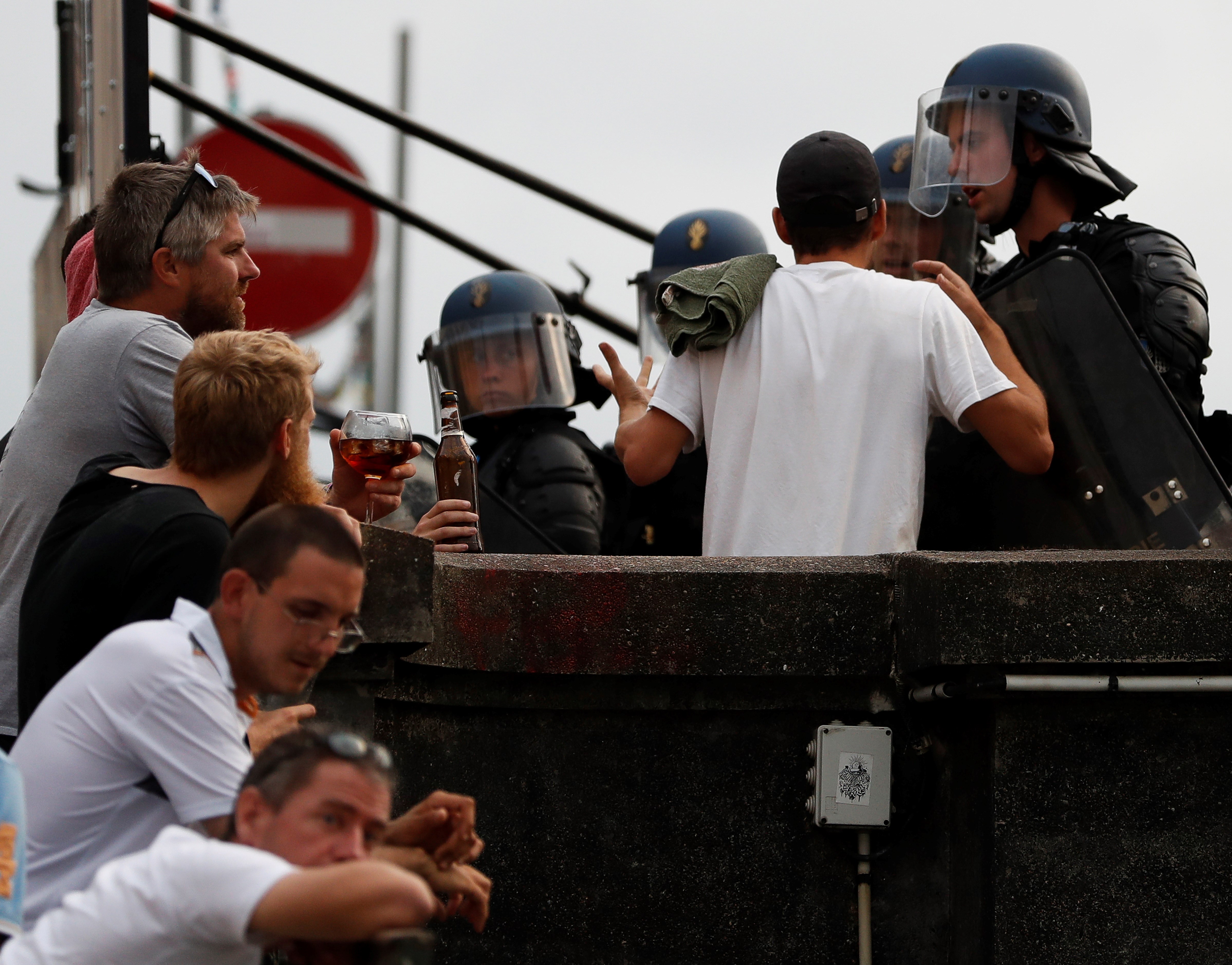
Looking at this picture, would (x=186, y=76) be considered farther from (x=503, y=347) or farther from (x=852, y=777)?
(x=852, y=777)

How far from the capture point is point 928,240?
6.41 m

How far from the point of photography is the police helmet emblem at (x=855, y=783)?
3854 mm

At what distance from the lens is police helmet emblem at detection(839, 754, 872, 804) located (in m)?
3.85

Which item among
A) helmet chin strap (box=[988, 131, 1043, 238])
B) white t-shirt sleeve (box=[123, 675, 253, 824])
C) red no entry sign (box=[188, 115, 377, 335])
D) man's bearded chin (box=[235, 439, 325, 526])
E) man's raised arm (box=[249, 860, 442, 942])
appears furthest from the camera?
red no entry sign (box=[188, 115, 377, 335])

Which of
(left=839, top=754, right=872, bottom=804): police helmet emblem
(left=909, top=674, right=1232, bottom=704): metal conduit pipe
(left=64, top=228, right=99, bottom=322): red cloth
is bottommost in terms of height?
(left=839, top=754, right=872, bottom=804): police helmet emblem

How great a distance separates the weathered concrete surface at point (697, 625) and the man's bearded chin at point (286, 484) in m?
0.69

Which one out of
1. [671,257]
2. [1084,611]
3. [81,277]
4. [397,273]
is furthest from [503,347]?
[1084,611]

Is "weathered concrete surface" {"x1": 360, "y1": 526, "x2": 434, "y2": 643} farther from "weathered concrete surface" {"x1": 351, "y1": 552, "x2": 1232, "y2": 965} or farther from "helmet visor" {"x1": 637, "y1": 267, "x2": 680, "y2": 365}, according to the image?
"helmet visor" {"x1": 637, "y1": 267, "x2": 680, "y2": 365}

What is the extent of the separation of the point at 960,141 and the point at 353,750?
132 inches

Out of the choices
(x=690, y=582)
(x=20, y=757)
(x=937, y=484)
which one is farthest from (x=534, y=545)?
(x=20, y=757)

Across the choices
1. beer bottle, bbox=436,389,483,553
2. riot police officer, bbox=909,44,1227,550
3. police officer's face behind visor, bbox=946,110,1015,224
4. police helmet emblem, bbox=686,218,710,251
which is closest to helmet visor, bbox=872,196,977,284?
riot police officer, bbox=909,44,1227,550

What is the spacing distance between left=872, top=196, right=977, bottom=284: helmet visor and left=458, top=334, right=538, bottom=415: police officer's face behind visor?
4.88 ft

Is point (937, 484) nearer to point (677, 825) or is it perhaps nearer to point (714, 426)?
point (714, 426)

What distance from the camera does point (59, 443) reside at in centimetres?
356
